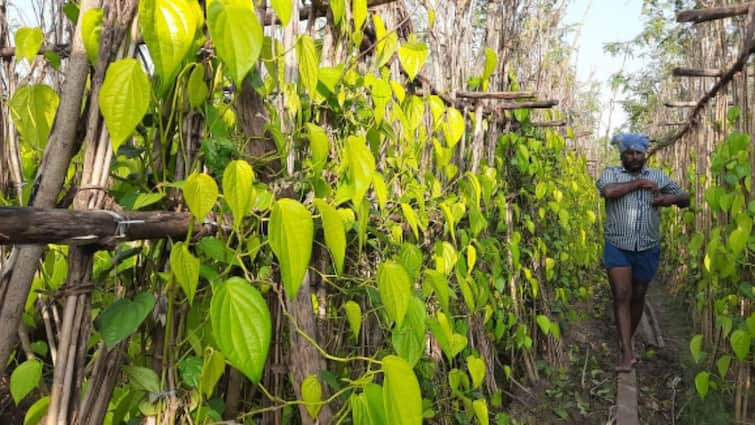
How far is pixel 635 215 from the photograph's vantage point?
2865 millimetres

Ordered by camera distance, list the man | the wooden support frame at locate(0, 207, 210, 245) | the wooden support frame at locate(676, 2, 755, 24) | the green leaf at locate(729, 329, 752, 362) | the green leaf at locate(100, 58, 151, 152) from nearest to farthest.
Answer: the wooden support frame at locate(0, 207, 210, 245) → the green leaf at locate(100, 58, 151, 152) → the wooden support frame at locate(676, 2, 755, 24) → the green leaf at locate(729, 329, 752, 362) → the man

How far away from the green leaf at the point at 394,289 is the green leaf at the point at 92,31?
543 millimetres

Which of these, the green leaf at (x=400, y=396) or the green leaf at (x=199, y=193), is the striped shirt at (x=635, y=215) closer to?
the green leaf at (x=400, y=396)

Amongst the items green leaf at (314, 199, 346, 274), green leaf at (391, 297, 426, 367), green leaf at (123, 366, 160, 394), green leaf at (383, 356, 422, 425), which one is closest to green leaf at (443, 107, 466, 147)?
green leaf at (391, 297, 426, 367)

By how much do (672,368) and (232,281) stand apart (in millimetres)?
3216

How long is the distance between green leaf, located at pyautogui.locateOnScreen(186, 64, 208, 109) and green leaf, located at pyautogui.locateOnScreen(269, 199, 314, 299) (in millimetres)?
203

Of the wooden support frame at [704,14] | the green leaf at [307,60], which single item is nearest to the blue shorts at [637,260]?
the wooden support frame at [704,14]

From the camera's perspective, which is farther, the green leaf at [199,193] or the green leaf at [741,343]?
the green leaf at [741,343]

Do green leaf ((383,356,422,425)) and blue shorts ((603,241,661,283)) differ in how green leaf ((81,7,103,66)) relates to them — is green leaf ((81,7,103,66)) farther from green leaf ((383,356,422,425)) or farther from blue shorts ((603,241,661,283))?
blue shorts ((603,241,661,283))

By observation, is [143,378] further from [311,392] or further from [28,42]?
[28,42]

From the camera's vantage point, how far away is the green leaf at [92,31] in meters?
0.68

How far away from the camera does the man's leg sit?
273 cm

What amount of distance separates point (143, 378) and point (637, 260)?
2718 millimetres

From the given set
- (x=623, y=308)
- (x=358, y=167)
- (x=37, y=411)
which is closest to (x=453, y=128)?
(x=358, y=167)
